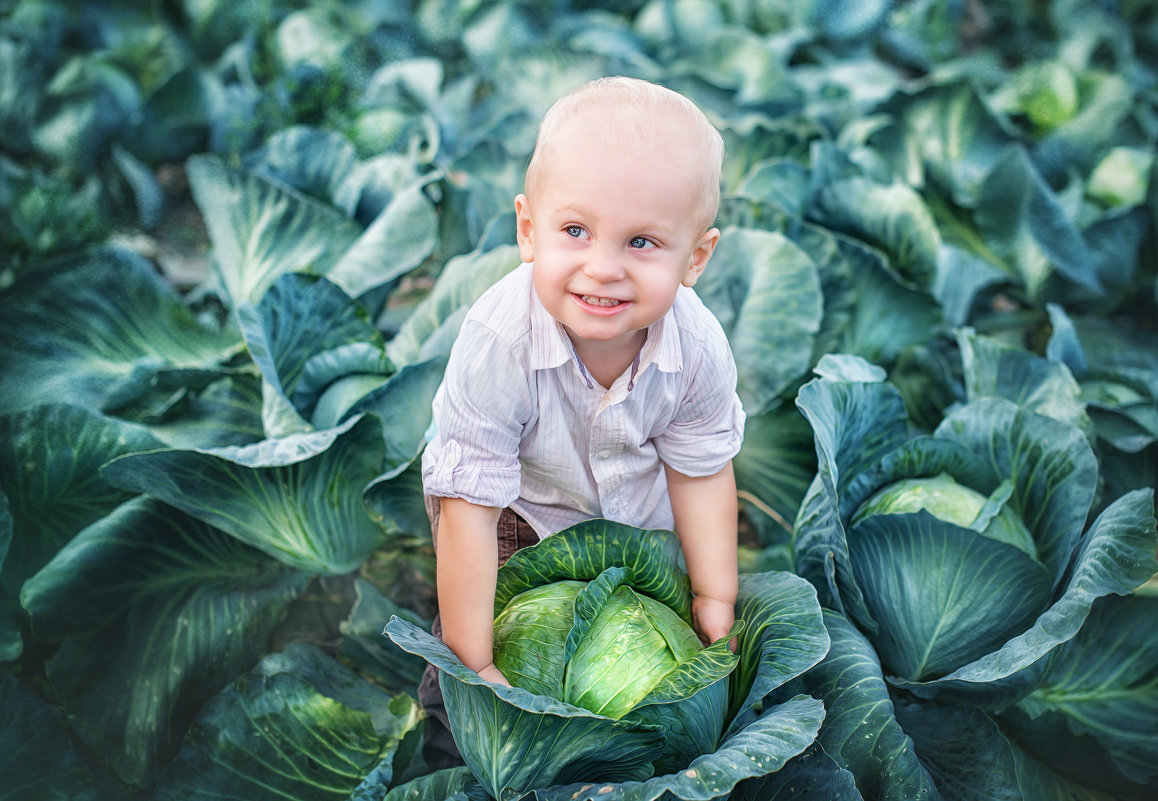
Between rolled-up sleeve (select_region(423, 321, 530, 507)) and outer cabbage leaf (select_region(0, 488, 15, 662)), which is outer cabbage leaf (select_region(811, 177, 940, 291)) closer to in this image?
rolled-up sleeve (select_region(423, 321, 530, 507))

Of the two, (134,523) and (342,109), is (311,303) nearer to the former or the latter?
(134,523)

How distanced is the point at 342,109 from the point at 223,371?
1.93m

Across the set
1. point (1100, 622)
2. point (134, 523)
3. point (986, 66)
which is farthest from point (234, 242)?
point (986, 66)

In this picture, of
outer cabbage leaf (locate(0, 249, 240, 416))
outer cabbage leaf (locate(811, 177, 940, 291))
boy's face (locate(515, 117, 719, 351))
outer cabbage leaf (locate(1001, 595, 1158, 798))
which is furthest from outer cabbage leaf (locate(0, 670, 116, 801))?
outer cabbage leaf (locate(811, 177, 940, 291))

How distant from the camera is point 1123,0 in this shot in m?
4.68

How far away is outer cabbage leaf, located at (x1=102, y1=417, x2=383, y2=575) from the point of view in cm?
182

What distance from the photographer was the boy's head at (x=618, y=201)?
1277mm

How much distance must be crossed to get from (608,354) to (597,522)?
285 millimetres

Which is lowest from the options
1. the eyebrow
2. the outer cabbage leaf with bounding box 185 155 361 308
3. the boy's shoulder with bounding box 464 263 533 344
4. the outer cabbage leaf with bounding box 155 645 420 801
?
the outer cabbage leaf with bounding box 155 645 420 801

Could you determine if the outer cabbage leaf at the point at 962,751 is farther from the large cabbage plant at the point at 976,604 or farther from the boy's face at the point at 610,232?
the boy's face at the point at 610,232

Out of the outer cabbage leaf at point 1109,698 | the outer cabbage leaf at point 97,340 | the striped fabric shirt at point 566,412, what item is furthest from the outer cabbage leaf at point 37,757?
the outer cabbage leaf at point 1109,698

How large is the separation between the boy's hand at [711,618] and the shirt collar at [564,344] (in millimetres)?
456

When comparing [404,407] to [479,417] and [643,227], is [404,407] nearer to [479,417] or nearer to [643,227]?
[479,417]

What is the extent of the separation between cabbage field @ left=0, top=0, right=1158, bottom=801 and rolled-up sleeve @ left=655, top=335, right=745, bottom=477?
0.15 metres
